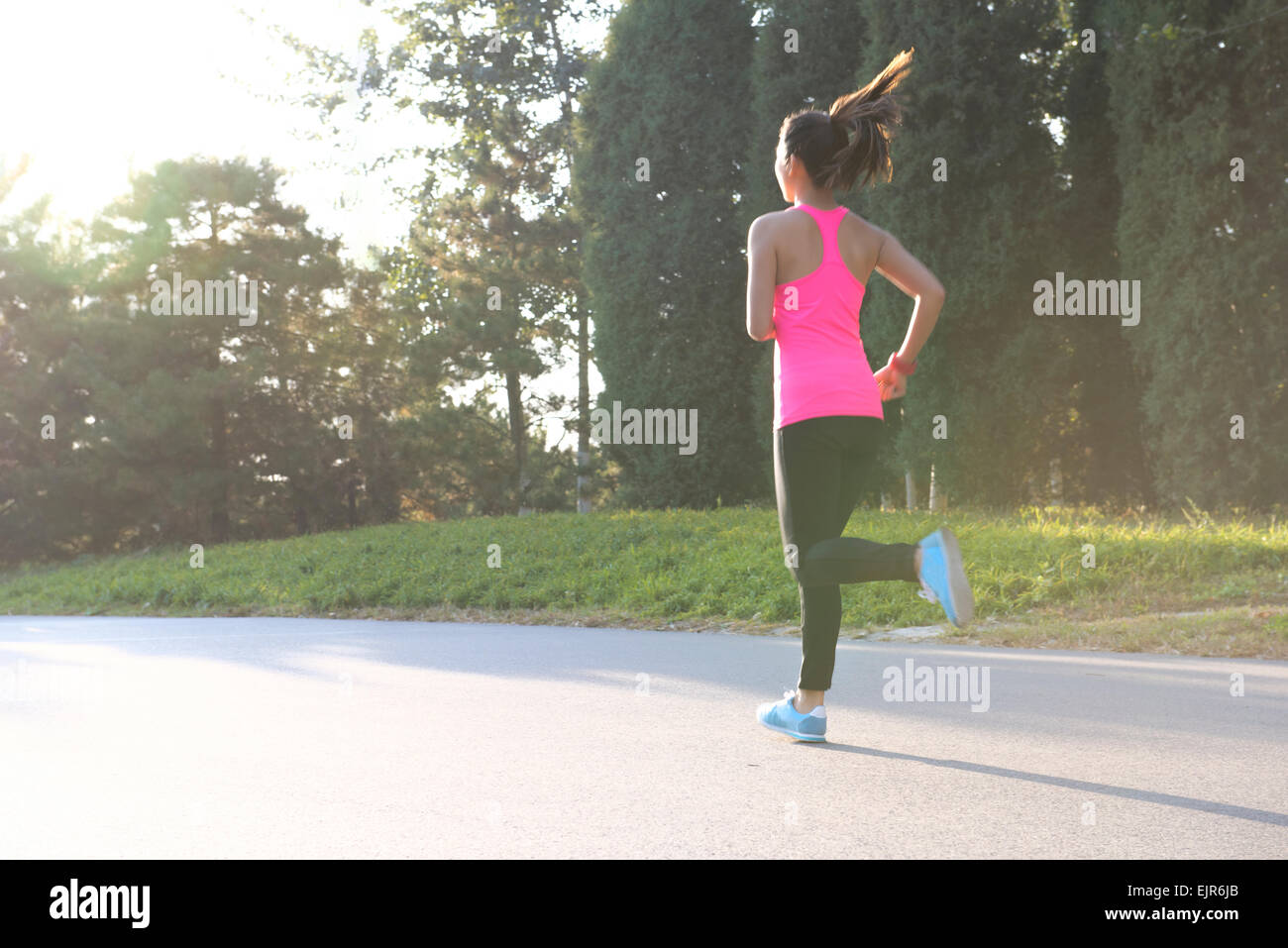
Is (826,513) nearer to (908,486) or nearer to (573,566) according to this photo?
(573,566)

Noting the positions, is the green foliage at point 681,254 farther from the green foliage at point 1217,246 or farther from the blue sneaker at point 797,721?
the blue sneaker at point 797,721

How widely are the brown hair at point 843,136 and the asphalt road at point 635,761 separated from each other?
2.22 metres

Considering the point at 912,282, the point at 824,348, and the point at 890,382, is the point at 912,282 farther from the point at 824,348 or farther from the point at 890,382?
the point at 824,348

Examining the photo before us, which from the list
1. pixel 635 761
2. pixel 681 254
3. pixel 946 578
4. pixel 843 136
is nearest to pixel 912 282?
pixel 843 136

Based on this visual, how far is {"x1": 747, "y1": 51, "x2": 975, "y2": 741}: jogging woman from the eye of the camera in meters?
4.31

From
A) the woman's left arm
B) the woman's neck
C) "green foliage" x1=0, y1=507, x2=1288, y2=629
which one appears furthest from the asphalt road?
"green foliage" x1=0, y1=507, x2=1288, y2=629

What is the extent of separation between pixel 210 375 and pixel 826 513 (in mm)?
24042

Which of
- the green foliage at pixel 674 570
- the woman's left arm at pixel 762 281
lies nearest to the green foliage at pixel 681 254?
the green foliage at pixel 674 570

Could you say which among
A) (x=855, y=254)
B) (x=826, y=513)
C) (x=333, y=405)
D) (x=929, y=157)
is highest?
(x=929, y=157)

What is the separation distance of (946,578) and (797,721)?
1.03 metres

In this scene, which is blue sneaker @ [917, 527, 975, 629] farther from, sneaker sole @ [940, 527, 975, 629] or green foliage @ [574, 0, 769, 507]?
green foliage @ [574, 0, 769, 507]

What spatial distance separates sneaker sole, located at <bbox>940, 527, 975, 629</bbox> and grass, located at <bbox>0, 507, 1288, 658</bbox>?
477 cm
